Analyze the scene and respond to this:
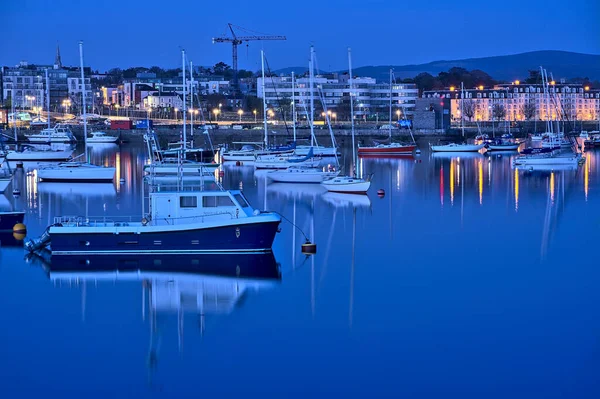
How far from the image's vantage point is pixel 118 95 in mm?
127688

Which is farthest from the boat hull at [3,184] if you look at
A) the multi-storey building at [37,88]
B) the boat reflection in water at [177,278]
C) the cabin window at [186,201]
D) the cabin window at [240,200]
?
the multi-storey building at [37,88]

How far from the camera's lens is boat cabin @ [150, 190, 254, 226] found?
17.5 meters

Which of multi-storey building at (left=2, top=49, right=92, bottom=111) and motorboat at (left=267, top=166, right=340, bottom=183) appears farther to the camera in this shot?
multi-storey building at (left=2, top=49, right=92, bottom=111)

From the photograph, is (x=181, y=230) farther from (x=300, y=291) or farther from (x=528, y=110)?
(x=528, y=110)

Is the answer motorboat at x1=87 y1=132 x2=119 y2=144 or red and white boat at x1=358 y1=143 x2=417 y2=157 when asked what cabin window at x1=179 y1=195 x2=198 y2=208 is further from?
motorboat at x1=87 y1=132 x2=119 y2=144

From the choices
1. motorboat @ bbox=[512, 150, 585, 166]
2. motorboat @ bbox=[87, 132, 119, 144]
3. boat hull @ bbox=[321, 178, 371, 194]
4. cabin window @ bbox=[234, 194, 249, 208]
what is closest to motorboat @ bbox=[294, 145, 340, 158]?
motorboat @ bbox=[512, 150, 585, 166]

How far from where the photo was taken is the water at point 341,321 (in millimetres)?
11172

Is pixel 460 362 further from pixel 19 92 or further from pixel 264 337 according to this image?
pixel 19 92

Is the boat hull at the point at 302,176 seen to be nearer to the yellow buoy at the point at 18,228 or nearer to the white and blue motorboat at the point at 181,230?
the yellow buoy at the point at 18,228

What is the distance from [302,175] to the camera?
33750 millimetres

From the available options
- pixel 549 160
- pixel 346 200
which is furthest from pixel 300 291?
pixel 549 160

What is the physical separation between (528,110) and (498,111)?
3153 millimetres

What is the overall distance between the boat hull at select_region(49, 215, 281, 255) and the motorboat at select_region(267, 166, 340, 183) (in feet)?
51.4

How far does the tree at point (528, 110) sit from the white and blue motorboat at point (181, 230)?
285ft
